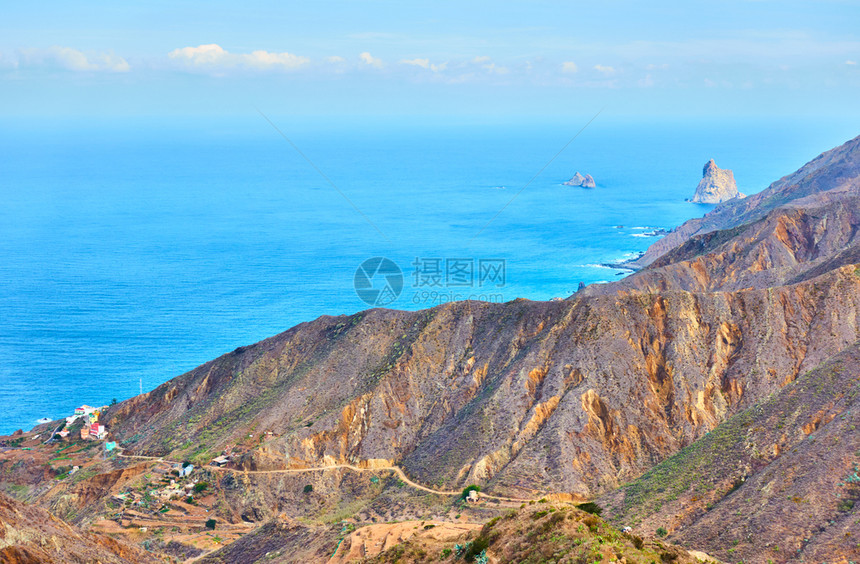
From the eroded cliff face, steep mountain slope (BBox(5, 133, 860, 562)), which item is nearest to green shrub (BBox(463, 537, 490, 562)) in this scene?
steep mountain slope (BBox(5, 133, 860, 562))

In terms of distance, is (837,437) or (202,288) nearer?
(837,437)

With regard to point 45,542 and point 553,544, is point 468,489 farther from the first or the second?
point 45,542

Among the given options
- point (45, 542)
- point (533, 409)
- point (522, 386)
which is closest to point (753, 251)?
point (522, 386)

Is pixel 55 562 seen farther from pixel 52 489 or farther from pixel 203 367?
pixel 203 367

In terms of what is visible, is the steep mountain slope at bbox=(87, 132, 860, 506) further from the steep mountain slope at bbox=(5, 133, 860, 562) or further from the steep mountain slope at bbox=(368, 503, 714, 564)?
the steep mountain slope at bbox=(368, 503, 714, 564)

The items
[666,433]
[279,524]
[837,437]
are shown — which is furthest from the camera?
[666,433]

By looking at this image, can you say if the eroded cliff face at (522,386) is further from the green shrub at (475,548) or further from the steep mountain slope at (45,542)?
the green shrub at (475,548)

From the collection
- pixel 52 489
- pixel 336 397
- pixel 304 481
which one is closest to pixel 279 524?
pixel 304 481
